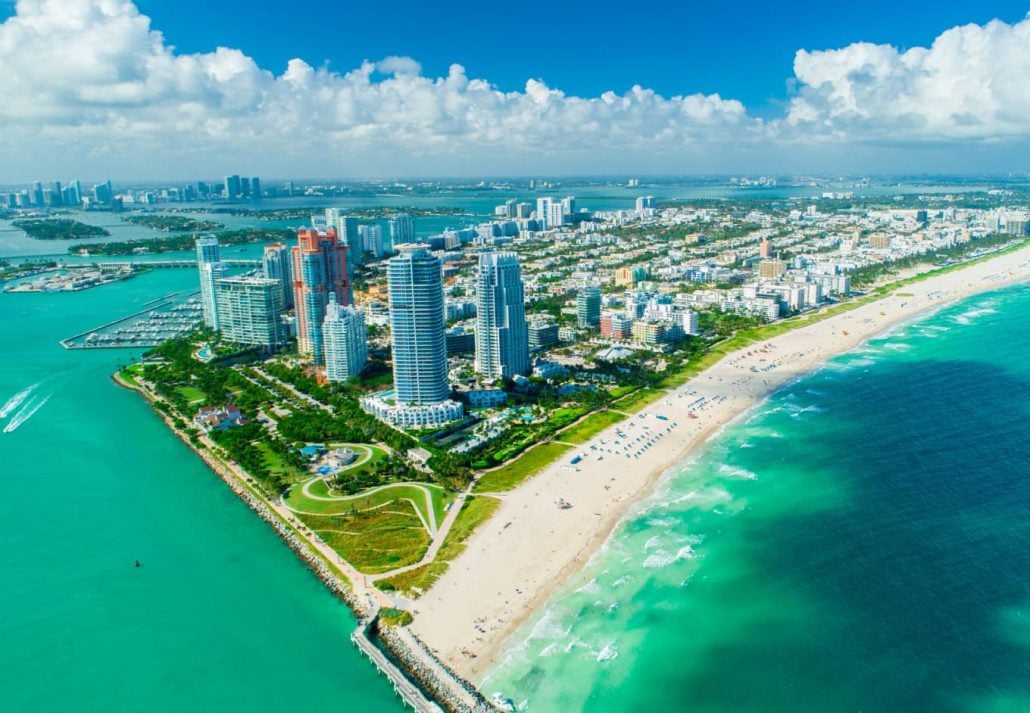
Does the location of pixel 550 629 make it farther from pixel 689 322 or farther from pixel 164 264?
pixel 164 264

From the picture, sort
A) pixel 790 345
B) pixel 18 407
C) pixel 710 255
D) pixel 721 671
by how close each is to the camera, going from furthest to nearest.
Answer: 1. pixel 710 255
2. pixel 790 345
3. pixel 18 407
4. pixel 721 671

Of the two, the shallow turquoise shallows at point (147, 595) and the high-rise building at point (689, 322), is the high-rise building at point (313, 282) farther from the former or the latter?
the high-rise building at point (689, 322)

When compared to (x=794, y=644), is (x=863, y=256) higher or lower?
higher

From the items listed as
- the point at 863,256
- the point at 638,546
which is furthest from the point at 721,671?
the point at 863,256

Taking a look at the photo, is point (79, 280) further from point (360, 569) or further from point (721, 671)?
point (721, 671)

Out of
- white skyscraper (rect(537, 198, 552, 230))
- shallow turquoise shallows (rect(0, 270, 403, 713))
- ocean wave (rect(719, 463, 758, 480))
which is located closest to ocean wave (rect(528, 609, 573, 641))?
shallow turquoise shallows (rect(0, 270, 403, 713))

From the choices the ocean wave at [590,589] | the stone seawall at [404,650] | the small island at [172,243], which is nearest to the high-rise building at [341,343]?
the stone seawall at [404,650]
